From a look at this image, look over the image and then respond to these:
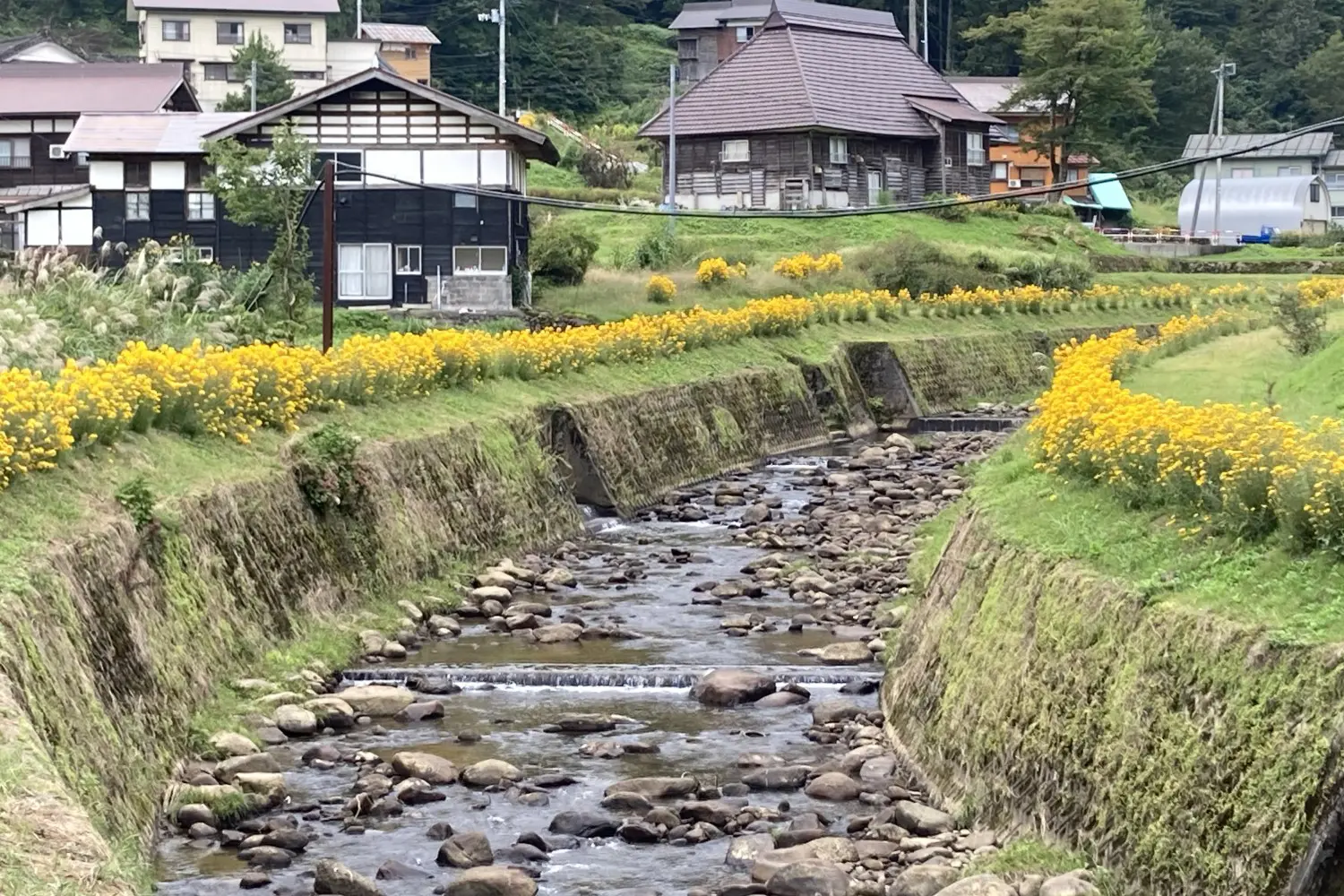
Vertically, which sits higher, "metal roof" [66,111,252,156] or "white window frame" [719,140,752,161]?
"white window frame" [719,140,752,161]

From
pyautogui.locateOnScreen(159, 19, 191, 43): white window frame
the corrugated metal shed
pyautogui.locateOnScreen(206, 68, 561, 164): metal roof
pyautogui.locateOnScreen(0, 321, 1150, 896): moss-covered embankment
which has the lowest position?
pyautogui.locateOnScreen(0, 321, 1150, 896): moss-covered embankment

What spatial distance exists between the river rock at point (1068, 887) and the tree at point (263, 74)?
206 feet

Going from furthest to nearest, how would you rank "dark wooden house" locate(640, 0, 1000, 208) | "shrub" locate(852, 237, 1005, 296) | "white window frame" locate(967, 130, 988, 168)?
"white window frame" locate(967, 130, 988, 168)
"dark wooden house" locate(640, 0, 1000, 208)
"shrub" locate(852, 237, 1005, 296)

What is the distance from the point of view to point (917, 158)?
225 feet

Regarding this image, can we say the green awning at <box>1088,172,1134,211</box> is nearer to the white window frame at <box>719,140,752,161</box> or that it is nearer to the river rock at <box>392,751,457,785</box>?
the white window frame at <box>719,140,752,161</box>

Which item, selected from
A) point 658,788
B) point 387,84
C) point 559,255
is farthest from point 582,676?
point 559,255

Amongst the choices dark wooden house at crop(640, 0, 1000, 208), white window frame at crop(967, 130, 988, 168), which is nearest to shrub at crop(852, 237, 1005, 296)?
dark wooden house at crop(640, 0, 1000, 208)

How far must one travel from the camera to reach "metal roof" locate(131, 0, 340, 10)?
7625cm

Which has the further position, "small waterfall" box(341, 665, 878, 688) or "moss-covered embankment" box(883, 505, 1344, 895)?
"small waterfall" box(341, 665, 878, 688)

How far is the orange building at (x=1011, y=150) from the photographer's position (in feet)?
256

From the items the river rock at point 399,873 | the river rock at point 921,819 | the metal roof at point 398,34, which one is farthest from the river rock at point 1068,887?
the metal roof at point 398,34

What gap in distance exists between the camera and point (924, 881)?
37.3 ft

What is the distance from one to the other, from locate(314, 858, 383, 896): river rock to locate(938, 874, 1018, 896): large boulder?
3.63 metres

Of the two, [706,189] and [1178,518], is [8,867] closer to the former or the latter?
[1178,518]
